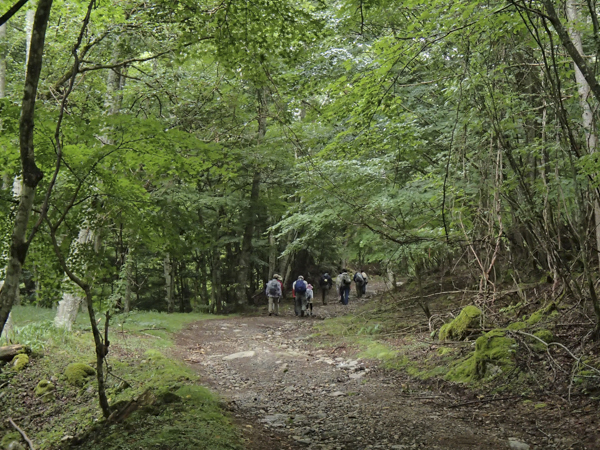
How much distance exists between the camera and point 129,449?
4164 mm

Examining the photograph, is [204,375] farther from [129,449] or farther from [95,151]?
[95,151]

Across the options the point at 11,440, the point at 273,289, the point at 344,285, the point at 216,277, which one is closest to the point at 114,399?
the point at 11,440

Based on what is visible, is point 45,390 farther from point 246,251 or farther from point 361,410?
point 246,251

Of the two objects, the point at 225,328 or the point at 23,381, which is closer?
the point at 23,381

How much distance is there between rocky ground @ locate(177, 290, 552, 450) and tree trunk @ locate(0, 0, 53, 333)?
2.84 metres

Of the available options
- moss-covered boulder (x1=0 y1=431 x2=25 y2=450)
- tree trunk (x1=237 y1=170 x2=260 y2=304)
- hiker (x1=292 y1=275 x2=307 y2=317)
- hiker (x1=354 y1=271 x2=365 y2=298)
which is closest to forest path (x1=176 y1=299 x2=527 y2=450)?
moss-covered boulder (x1=0 y1=431 x2=25 y2=450)

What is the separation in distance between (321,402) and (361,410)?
0.78 metres

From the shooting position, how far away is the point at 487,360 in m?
6.36

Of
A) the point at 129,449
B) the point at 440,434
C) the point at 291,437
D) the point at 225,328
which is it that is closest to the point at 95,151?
the point at 129,449

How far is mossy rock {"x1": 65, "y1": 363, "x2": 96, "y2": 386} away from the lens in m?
7.69

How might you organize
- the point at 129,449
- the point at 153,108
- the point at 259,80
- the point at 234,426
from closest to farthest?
the point at 129,449, the point at 234,426, the point at 259,80, the point at 153,108

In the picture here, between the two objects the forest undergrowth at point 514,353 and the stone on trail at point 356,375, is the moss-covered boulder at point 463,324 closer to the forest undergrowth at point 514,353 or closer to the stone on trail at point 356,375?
the forest undergrowth at point 514,353

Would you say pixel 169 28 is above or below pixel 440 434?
above

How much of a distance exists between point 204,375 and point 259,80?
5603 millimetres
